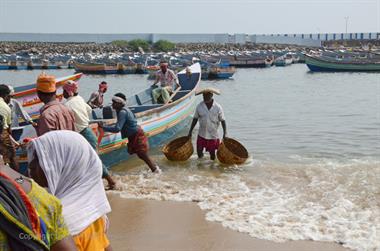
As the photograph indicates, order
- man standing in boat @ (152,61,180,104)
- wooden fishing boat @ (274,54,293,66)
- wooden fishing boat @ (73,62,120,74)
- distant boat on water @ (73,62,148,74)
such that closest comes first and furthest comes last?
man standing in boat @ (152,61,180,104)
wooden fishing boat @ (73,62,120,74)
distant boat on water @ (73,62,148,74)
wooden fishing boat @ (274,54,293,66)

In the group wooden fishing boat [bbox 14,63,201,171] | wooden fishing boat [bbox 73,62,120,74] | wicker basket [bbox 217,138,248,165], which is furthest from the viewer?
wooden fishing boat [bbox 73,62,120,74]

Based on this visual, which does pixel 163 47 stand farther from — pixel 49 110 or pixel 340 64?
pixel 49 110

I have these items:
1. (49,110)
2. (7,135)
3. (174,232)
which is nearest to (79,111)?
(7,135)

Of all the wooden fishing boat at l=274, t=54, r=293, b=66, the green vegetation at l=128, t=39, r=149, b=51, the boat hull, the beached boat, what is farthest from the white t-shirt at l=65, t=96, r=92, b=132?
the green vegetation at l=128, t=39, r=149, b=51

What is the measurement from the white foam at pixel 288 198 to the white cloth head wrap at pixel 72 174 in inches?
131

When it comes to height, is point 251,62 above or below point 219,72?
above

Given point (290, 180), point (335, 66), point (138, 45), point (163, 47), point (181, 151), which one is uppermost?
point (138, 45)

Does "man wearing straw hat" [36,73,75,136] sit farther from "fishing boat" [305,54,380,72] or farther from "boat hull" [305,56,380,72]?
"boat hull" [305,56,380,72]

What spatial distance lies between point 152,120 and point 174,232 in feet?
16.5

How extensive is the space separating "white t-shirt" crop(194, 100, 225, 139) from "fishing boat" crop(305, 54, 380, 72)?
109 feet

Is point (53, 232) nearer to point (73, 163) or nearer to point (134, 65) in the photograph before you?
point (73, 163)

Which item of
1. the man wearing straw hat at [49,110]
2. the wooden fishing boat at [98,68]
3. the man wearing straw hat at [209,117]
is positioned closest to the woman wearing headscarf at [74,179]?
the man wearing straw hat at [49,110]

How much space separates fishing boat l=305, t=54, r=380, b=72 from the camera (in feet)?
130

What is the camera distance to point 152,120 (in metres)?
10.7
